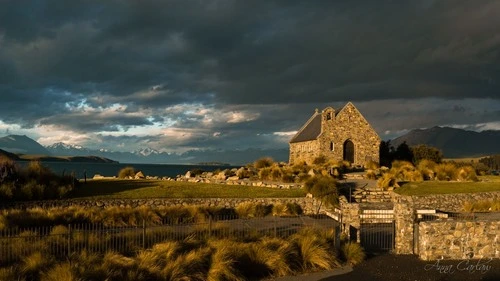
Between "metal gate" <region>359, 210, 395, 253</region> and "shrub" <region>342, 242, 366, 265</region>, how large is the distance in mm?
1537

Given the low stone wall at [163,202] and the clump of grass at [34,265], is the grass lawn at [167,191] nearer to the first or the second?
the low stone wall at [163,202]

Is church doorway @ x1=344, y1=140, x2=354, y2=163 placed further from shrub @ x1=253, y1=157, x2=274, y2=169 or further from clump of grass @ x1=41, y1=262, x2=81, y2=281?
clump of grass @ x1=41, y1=262, x2=81, y2=281

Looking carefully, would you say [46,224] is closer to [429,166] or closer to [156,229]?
[156,229]

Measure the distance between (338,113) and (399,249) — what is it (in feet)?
105

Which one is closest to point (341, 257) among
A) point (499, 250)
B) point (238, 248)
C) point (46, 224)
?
point (238, 248)

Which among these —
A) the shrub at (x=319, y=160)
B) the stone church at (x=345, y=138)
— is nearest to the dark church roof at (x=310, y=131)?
the stone church at (x=345, y=138)

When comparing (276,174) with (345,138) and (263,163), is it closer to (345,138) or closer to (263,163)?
(263,163)

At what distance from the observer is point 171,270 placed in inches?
551

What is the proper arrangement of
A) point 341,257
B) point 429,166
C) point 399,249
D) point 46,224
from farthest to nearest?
point 429,166
point 46,224
point 399,249
point 341,257

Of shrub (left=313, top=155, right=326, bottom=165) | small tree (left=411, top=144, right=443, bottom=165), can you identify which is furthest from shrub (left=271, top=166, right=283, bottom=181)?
small tree (left=411, top=144, right=443, bottom=165)

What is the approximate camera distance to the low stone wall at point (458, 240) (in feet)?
59.4

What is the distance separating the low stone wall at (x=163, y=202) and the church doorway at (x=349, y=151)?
22903mm

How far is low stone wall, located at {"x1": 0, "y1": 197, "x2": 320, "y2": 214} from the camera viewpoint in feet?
79.4

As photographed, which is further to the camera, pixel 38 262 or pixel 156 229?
pixel 156 229
